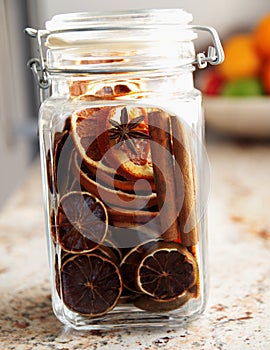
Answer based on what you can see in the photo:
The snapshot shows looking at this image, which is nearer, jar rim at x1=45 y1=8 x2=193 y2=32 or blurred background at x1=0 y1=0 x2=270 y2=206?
jar rim at x1=45 y1=8 x2=193 y2=32

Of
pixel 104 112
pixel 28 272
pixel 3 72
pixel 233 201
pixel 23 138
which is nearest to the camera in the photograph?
pixel 104 112

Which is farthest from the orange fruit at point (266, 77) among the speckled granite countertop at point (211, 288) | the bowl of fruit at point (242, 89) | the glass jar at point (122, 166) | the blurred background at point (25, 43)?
the glass jar at point (122, 166)

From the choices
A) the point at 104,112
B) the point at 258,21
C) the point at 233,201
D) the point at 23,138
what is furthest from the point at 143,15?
the point at 258,21

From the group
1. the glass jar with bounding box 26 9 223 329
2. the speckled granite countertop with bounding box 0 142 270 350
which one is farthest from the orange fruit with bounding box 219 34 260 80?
the glass jar with bounding box 26 9 223 329

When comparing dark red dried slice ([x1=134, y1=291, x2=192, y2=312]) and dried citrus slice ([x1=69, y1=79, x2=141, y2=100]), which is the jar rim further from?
dark red dried slice ([x1=134, y1=291, x2=192, y2=312])

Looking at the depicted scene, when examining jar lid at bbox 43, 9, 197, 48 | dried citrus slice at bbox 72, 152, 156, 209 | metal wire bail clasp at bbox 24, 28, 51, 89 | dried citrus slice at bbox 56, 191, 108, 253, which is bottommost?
dried citrus slice at bbox 56, 191, 108, 253

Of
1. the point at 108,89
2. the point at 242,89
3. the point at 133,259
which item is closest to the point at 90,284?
the point at 133,259

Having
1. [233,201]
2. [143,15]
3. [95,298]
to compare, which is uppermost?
[143,15]

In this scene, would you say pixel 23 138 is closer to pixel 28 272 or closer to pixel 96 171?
pixel 28 272
